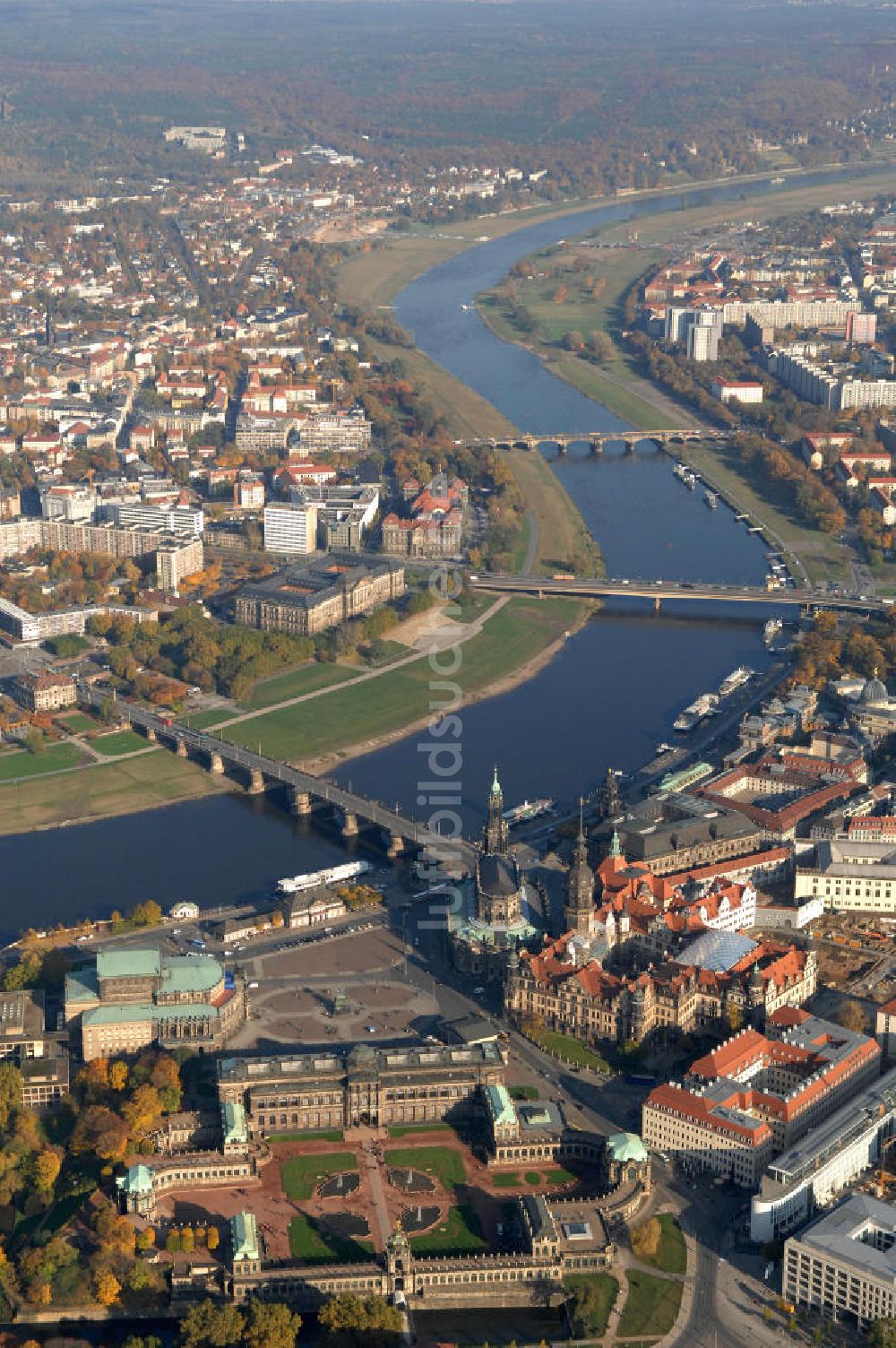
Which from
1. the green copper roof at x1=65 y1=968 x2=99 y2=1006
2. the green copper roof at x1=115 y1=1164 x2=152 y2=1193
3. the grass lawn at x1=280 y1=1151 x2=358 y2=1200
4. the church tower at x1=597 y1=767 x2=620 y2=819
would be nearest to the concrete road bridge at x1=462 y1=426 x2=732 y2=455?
the church tower at x1=597 y1=767 x2=620 y2=819

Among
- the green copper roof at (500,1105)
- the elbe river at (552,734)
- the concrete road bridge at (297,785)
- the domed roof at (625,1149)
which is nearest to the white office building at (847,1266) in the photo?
the domed roof at (625,1149)

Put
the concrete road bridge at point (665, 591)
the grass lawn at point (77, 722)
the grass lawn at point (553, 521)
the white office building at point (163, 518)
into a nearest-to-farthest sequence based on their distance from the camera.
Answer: the grass lawn at point (77, 722) < the concrete road bridge at point (665, 591) < the grass lawn at point (553, 521) < the white office building at point (163, 518)

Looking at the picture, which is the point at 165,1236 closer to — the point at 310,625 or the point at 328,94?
the point at 310,625

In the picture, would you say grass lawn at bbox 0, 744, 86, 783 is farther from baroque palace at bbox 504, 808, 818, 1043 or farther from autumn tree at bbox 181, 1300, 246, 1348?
autumn tree at bbox 181, 1300, 246, 1348

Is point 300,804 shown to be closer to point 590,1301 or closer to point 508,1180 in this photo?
point 508,1180

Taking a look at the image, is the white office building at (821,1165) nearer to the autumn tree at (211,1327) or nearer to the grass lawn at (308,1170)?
the grass lawn at (308,1170)

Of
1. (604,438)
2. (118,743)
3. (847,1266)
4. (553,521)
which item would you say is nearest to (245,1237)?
(847,1266)
